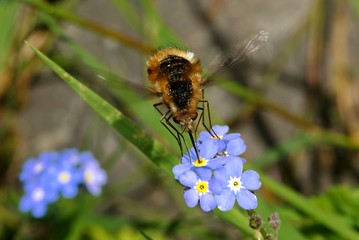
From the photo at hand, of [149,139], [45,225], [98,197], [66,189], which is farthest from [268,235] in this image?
[45,225]

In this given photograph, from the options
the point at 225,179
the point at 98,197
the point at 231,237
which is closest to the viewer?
the point at 225,179

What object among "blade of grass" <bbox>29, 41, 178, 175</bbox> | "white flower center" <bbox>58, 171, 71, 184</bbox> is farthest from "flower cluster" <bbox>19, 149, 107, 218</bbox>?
"blade of grass" <bbox>29, 41, 178, 175</bbox>

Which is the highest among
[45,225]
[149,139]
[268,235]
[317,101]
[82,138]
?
[317,101]

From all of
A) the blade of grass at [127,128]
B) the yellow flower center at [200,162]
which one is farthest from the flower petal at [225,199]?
the blade of grass at [127,128]

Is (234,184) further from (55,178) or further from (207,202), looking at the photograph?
(55,178)

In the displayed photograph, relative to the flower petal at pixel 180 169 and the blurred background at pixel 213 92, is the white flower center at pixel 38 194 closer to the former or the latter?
the blurred background at pixel 213 92

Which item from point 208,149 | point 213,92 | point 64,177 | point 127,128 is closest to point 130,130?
point 127,128

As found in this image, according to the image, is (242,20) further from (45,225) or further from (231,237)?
(45,225)
